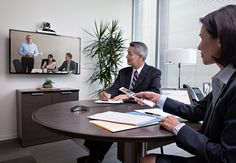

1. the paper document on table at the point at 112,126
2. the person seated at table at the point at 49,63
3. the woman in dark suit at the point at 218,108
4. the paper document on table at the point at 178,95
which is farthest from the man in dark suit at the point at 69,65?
the woman in dark suit at the point at 218,108

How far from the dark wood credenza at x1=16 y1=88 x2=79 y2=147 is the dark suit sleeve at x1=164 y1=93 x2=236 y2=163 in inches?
94.4

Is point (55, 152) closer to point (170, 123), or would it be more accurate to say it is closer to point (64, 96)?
point (64, 96)

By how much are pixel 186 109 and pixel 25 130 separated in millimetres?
2513

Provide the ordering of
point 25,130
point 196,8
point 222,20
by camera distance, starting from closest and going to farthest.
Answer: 1. point 222,20
2. point 25,130
3. point 196,8

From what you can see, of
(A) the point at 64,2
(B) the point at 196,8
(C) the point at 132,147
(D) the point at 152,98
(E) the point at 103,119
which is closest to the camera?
(E) the point at 103,119

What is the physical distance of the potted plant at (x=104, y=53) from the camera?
12.3 ft

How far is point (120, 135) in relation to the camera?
0.94m

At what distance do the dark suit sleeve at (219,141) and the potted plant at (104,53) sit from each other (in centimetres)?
293

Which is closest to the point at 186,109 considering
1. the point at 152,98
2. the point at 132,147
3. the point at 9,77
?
the point at 152,98

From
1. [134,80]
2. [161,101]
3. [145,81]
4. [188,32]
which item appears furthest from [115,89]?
[188,32]

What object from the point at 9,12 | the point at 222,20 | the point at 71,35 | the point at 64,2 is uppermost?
the point at 64,2

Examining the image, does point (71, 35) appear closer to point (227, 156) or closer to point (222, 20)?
point (222, 20)

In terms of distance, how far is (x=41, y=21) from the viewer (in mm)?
3334

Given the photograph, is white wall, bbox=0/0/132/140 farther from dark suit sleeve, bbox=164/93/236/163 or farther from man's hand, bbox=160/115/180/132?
dark suit sleeve, bbox=164/93/236/163
